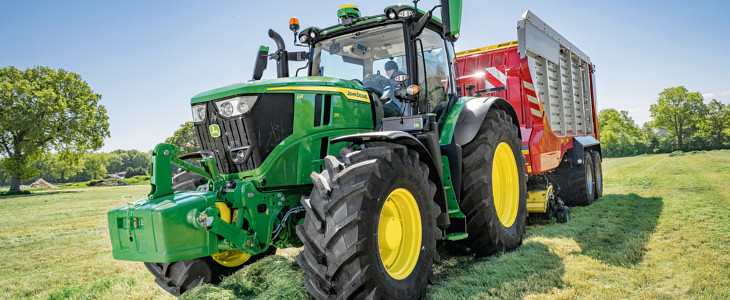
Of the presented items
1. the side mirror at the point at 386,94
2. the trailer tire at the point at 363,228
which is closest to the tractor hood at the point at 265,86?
the side mirror at the point at 386,94

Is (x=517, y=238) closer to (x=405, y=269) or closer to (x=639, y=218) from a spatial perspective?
(x=405, y=269)

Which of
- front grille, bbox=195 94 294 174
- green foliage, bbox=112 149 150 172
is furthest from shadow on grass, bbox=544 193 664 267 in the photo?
green foliage, bbox=112 149 150 172

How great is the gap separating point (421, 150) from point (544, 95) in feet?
15.8

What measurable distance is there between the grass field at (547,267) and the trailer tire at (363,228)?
0.41m

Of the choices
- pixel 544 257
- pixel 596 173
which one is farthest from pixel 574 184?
pixel 544 257

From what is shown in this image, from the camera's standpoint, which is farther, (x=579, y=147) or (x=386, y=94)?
(x=579, y=147)

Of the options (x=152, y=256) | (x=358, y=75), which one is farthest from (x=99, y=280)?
(x=358, y=75)

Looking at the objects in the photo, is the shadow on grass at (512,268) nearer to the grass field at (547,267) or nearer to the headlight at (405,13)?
the grass field at (547,267)

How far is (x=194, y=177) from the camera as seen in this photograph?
4426 mm

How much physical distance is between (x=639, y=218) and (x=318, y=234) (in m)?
5.89

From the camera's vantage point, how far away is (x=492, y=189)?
454 centimetres

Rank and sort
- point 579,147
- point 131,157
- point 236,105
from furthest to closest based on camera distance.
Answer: point 131,157, point 579,147, point 236,105

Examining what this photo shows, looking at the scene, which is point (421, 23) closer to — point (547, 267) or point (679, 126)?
point (547, 267)

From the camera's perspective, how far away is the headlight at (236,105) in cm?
357
